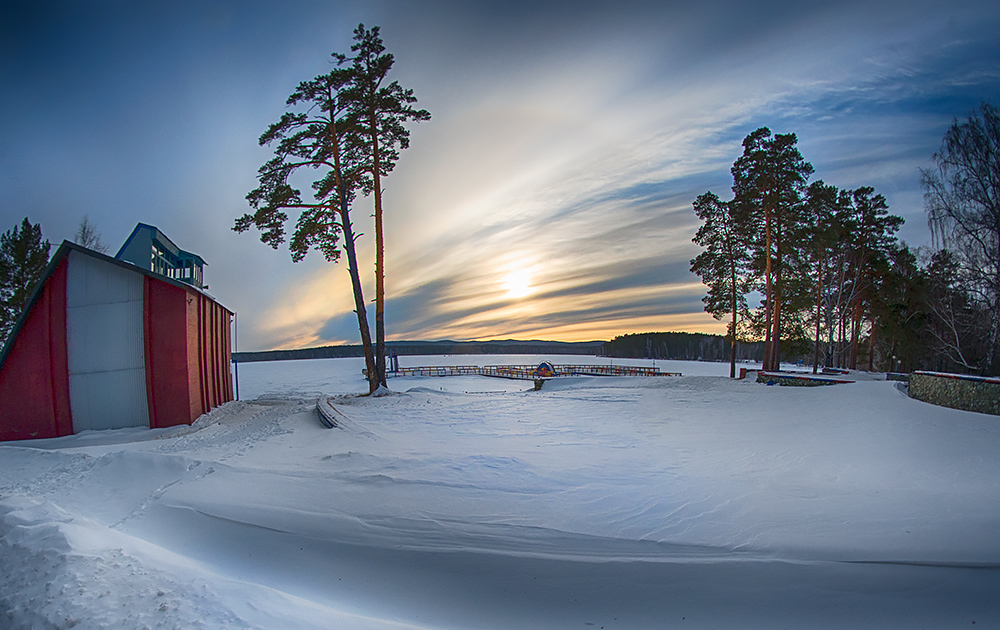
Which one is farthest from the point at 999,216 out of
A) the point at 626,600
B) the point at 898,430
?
the point at 626,600

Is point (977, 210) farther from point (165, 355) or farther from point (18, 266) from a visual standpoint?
point (18, 266)

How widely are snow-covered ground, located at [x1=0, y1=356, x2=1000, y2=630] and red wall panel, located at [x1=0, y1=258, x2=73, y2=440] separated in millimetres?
4000

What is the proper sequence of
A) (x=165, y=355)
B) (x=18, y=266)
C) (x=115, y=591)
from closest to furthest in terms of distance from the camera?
(x=115, y=591) → (x=165, y=355) → (x=18, y=266)

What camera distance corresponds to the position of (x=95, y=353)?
417 inches

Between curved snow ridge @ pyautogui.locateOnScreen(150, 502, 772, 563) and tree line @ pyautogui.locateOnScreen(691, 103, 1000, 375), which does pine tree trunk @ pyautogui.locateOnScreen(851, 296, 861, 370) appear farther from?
curved snow ridge @ pyautogui.locateOnScreen(150, 502, 772, 563)

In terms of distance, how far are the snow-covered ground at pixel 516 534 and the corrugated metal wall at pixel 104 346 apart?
3.35 metres

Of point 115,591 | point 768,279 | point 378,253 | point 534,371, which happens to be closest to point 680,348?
point 534,371

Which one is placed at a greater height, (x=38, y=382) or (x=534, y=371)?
(x=38, y=382)

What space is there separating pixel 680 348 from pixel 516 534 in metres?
97.7

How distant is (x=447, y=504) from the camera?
16.9ft

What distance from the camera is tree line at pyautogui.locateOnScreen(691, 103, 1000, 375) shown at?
16.4 meters

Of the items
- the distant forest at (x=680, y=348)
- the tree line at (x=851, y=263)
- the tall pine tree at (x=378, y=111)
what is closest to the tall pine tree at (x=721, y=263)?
the tree line at (x=851, y=263)

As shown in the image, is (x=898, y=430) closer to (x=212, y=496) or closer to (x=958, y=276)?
(x=212, y=496)

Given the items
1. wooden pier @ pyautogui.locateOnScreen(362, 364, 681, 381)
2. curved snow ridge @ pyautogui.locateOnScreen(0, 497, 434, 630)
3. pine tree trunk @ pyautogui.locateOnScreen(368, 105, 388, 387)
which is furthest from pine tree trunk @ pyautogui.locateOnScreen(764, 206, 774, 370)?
curved snow ridge @ pyautogui.locateOnScreen(0, 497, 434, 630)
